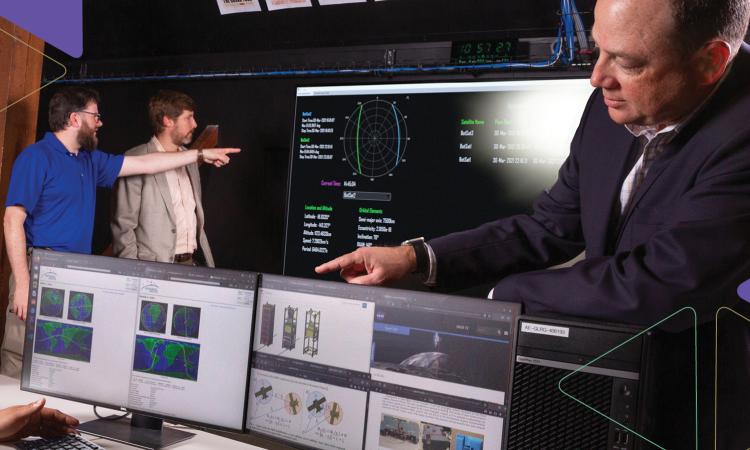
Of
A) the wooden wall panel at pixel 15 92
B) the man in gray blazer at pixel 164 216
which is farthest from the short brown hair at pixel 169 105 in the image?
the wooden wall panel at pixel 15 92

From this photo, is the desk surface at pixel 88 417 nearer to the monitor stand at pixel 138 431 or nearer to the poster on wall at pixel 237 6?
the monitor stand at pixel 138 431

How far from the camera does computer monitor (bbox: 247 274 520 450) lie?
1201mm

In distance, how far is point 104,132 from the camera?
4.23 meters

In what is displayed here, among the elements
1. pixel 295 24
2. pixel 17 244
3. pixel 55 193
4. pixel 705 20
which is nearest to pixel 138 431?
pixel 705 20

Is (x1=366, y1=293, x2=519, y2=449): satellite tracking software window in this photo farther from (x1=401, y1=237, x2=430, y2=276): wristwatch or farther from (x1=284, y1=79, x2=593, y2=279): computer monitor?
(x1=284, y1=79, x2=593, y2=279): computer monitor

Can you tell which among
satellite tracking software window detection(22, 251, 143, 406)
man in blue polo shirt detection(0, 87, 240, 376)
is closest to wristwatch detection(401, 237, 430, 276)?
satellite tracking software window detection(22, 251, 143, 406)

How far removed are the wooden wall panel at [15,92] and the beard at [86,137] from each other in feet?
1.82

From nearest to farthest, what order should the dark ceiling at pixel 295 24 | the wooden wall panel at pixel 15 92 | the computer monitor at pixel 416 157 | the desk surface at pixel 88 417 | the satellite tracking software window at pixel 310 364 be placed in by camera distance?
1. the satellite tracking software window at pixel 310 364
2. the desk surface at pixel 88 417
3. the wooden wall panel at pixel 15 92
4. the computer monitor at pixel 416 157
5. the dark ceiling at pixel 295 24

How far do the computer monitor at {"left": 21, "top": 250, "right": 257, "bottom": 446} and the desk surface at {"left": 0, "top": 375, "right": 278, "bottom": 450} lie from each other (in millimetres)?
77

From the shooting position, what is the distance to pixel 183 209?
12.6 feet

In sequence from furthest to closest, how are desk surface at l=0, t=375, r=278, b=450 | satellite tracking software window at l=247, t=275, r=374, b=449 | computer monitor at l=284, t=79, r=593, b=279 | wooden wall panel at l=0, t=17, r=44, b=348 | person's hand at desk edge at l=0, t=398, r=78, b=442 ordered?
computer monitor at l=284, t=79, r=593, b=279, wooden wall panel at l=0, t=17, r=44, b=348, desk surface at l=0, t=375, r=278, b=450, person's hand at desk edge at l=0, t=398, r=78, b=442, satellite tracking software window at l=247, t=275, r=374, b=449

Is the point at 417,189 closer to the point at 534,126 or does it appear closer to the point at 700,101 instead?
the point at 534,126

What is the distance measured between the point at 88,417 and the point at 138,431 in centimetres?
18

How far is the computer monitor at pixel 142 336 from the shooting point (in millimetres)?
1484
